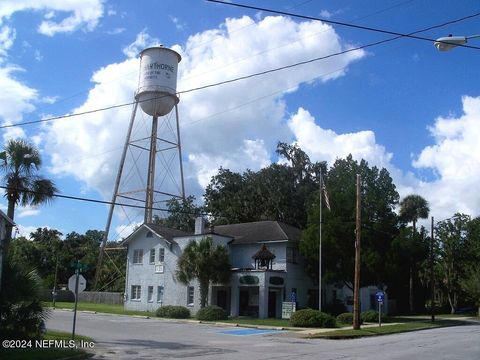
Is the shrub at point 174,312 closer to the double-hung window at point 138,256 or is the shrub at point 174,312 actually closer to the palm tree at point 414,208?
the double-hung window at point 138,256

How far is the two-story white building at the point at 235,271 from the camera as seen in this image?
139ft

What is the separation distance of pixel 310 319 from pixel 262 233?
1322 centimetres

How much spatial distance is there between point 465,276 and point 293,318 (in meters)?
36.2

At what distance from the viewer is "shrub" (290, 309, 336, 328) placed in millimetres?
33938

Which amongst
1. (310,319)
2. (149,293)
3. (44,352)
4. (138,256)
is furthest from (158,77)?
(44,352)

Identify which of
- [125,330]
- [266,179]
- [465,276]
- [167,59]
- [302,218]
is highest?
[167,59]

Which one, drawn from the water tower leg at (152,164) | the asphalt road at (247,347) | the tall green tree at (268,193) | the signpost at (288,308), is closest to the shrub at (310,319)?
the signpost at (288,308)

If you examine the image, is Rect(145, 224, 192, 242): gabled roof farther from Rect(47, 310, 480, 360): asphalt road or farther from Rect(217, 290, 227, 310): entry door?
Rect(47, 310, 480, 360): asphalt road

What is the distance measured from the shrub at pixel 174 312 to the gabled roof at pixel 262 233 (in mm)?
7584

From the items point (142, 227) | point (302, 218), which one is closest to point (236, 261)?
point (142, 227)

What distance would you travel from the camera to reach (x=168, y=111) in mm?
49062

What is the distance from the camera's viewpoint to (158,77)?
1832 inches

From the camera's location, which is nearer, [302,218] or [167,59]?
[167,59]

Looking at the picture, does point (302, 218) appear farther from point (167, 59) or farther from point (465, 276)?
point (167, 59)
